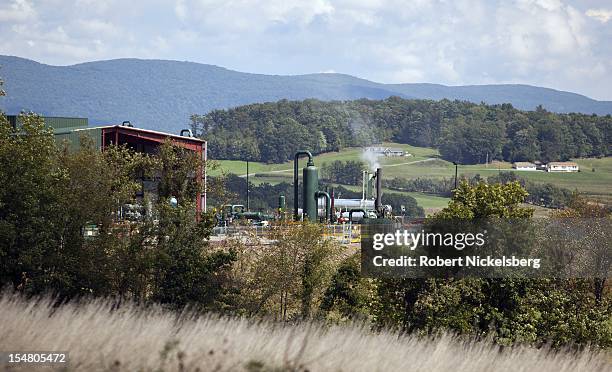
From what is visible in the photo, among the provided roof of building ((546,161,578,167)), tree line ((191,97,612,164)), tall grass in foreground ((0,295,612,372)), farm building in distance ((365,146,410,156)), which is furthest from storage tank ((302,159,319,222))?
farm building in distance ((365,146,410,156))

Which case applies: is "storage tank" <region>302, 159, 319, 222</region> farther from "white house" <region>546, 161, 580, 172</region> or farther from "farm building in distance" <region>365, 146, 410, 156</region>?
"farm building in distance" <region>365, 146, 410, 156</region>

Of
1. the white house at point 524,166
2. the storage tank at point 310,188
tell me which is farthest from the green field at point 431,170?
the storage tank at point 310,188

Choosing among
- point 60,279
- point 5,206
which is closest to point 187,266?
point 60,279

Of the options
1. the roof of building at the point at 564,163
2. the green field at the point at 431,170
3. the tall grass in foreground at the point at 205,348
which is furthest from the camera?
the roof of building at the point at 564,163

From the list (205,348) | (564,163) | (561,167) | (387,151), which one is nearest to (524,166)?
(564,163)

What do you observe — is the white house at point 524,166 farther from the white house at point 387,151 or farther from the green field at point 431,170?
the white house at point 387,151

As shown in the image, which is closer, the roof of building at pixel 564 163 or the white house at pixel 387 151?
the roof of building at pixel 564 163

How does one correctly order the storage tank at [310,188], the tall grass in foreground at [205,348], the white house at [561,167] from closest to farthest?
the tall grass in foreground at [205,348] → the storage tank at [310,188] → the white house at [561,167]

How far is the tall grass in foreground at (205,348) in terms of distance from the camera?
29.2 feet

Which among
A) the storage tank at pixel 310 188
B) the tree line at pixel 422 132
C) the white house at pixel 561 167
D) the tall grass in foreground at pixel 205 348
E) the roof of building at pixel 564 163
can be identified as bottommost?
the tall grass in foreground at pixel 205 348

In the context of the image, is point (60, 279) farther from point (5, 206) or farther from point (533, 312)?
point (533, 312)

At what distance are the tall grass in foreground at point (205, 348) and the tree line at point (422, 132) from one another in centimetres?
15823

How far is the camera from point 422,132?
192 m

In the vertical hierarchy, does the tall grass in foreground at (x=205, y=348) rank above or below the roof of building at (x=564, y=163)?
below
